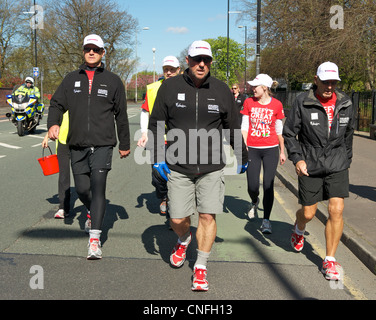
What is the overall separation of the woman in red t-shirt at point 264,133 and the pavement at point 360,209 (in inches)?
38.7

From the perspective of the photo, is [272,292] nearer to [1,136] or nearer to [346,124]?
[346,124]

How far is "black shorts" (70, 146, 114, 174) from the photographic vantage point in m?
4.59

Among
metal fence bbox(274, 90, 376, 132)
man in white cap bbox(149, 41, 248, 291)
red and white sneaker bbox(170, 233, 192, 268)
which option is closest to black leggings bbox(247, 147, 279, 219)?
red and white sneaker bbox(170, 233, 192, 268)

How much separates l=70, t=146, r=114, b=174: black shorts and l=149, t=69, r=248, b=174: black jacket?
813 mm

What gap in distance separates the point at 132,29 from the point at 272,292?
42753mm

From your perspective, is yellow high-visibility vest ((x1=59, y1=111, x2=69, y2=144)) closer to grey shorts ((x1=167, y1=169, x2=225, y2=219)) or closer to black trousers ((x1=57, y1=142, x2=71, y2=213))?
black trousers ((x1=57, y1=142, x2=71, y2=213))

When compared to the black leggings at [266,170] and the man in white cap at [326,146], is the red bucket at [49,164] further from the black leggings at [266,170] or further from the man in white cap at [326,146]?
the man in white cap at [326,146]

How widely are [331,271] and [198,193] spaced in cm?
131

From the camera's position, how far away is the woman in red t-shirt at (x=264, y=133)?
5730mm

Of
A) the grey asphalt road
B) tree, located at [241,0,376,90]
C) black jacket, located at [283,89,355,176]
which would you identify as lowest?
the grey asphalt road

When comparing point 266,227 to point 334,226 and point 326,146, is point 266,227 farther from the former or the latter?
point 326,146

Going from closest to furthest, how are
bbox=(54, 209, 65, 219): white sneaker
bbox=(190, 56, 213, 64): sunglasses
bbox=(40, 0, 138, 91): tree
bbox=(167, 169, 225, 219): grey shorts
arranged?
1. bbox=(190, 56, 213, 64): sunglasses
2. bbox=(167, 169, 225, 219): grey shorts
3. bbox=(54, 209, 65, 219): white sneaker
4. bbox=(40, 0, 138, 91): tree

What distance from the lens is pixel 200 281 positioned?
3729 millimetres

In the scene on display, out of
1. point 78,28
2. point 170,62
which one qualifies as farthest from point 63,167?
point 78,28
